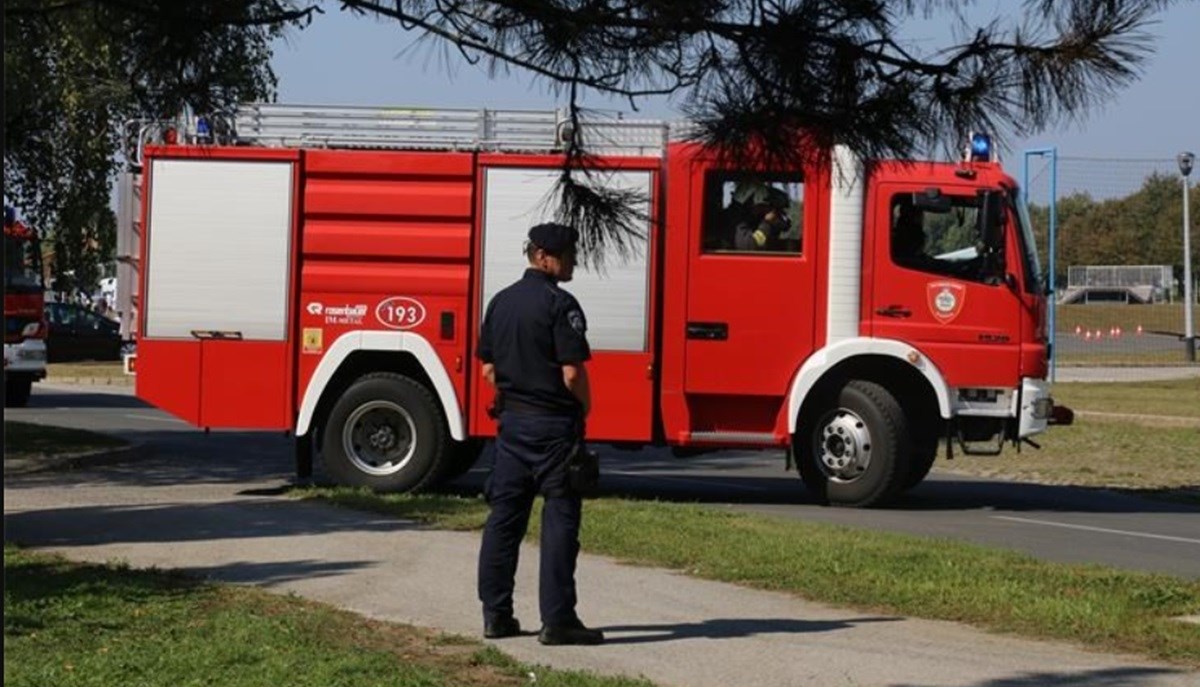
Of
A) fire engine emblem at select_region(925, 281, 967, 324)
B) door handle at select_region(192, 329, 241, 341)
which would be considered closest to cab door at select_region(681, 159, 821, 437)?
fire engine emblem at select_region(925, 281, 967, 324)

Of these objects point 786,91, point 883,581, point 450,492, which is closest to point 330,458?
point 450,492

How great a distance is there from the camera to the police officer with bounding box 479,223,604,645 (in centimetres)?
851

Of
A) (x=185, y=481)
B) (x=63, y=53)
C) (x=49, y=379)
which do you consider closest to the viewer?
(x=63, y=53)

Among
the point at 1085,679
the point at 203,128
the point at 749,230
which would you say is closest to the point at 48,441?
the point at 749,230

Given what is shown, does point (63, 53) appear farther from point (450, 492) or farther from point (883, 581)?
point (883, 581)

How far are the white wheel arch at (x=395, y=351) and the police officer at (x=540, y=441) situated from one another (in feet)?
22.7

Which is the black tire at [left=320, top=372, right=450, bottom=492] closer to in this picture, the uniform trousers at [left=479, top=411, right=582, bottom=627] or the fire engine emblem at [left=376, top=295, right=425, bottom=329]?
the fire engine emblem at [left=376, top=295, right=425, bottom=329]

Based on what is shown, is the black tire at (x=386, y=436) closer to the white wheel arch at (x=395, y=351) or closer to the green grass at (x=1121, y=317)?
the white wheel arch at (x=395, y=351)

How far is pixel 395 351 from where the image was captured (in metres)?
15.7

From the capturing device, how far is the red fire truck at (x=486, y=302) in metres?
15.5

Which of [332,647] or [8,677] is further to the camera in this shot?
[332,647]

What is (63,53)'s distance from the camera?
42.6ft

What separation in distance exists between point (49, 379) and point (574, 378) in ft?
102

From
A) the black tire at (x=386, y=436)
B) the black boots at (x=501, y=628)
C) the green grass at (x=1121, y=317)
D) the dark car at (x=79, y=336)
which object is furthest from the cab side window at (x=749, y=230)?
the green grass at (x=1121, y=317)
